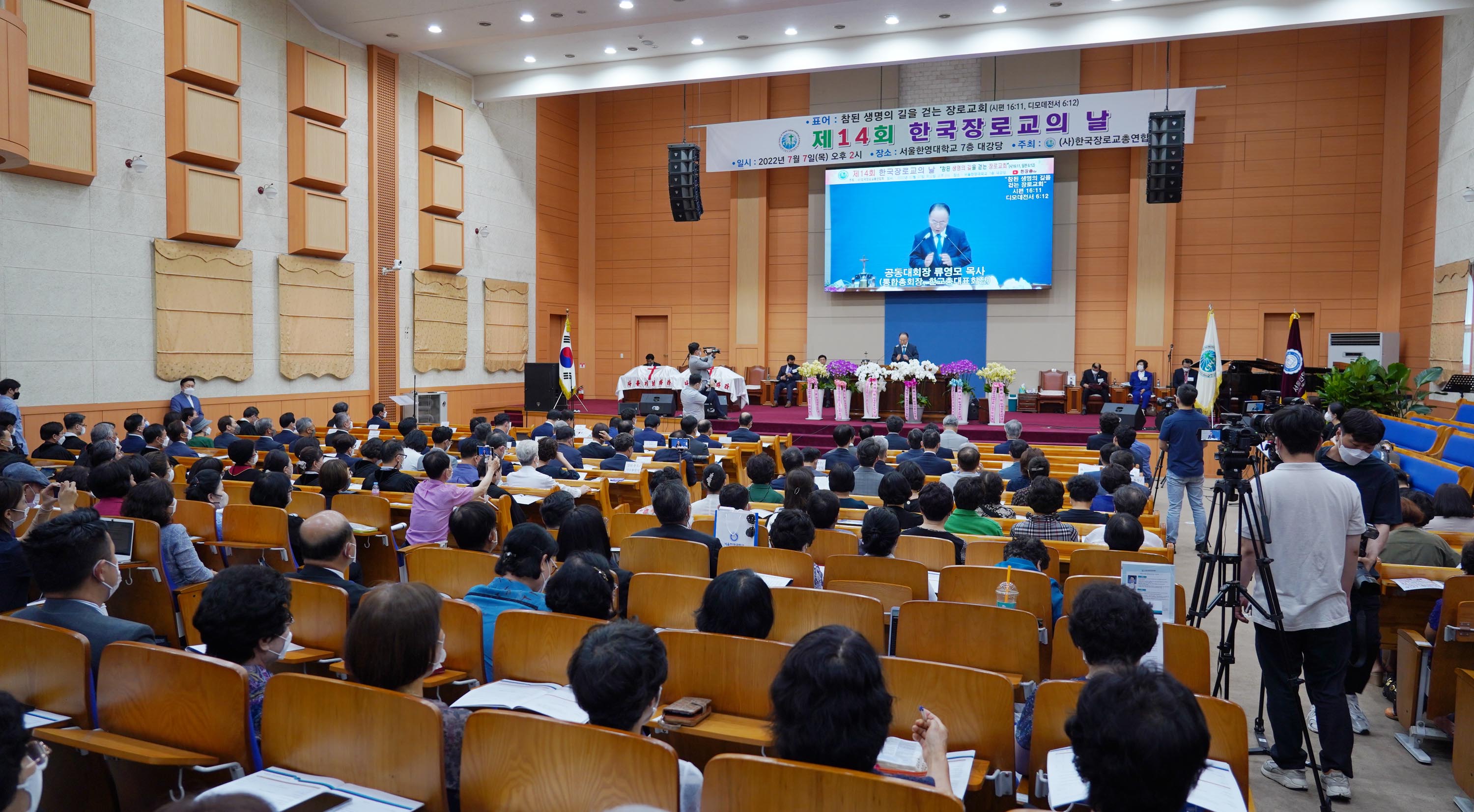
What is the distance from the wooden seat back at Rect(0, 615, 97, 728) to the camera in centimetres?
217

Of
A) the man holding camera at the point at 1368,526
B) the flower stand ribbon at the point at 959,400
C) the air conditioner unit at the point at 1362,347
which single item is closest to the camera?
the man holding camera at the point at 1368,526

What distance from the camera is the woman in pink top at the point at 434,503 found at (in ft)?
15.8

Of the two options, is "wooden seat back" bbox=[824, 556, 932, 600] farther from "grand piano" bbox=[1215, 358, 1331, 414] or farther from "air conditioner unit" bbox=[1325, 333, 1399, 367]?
"air conditioner unit" bbox=[1325, 333, 1399, 367]

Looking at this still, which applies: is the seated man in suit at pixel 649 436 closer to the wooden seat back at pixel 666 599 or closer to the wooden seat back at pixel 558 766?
the wooden seat back at pixel 666 599

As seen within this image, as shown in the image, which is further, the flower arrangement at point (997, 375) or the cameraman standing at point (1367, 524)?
the flower arrangement at point (997, 375)

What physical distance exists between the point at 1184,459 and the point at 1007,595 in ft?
15.7

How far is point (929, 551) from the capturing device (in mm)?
3916

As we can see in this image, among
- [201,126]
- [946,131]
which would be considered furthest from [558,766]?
[946,131]

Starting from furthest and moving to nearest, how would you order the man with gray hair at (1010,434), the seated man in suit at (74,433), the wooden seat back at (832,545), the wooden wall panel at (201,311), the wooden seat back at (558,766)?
the wooden wall panel at (201,311), the man with gray hair at (1010,434), the seated man in suit at (74,433), the wooden seat back at (832,545), the wooden seat back at (558,766)

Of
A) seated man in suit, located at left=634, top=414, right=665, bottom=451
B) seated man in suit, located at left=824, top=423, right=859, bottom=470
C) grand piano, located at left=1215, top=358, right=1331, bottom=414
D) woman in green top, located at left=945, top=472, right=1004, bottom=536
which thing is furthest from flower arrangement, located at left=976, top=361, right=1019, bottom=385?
woman in green top, located at left=945, top=472, right=1004, bottom=536

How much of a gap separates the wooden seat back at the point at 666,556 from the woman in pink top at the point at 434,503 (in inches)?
50.5

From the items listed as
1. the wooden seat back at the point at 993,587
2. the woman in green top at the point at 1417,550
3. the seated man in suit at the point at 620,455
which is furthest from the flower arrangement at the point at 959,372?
the wooden seat back at the point at 993,587

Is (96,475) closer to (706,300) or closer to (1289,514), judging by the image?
(1289,514)

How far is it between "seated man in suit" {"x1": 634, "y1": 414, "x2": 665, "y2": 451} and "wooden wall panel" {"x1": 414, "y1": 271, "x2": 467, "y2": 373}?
20.3 feet
